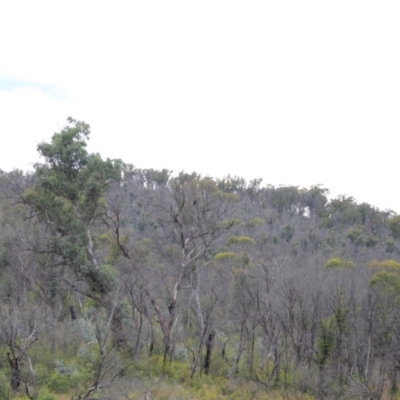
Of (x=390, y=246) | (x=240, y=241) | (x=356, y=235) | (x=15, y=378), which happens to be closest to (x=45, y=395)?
(x=15, y=378)

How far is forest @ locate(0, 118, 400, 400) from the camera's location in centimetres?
1988

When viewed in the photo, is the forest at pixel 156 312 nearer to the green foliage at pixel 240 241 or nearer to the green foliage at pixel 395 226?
the green foliage at pixel 240 241

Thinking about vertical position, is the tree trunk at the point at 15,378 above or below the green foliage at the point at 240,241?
below

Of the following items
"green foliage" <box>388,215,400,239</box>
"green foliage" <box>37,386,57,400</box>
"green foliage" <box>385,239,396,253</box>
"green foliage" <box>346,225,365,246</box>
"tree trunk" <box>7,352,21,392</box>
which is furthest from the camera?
"green foliage" <box>388,215,400,239</box>

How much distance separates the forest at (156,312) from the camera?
1988 cm

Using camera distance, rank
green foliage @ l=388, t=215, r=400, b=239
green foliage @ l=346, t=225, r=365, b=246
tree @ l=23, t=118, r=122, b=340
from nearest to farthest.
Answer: tree @ l=23, t=118, r=122, b=340, green foliage @ l=346, t=225, r=365, b=246, green foliage @ l=388, t=215, r=400, b=239

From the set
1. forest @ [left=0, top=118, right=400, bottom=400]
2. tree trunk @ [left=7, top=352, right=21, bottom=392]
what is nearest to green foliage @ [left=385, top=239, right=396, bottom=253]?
forest @ [left=0, top=118, right=400, bottom=400]

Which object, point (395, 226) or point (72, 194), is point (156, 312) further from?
point (395, 226)

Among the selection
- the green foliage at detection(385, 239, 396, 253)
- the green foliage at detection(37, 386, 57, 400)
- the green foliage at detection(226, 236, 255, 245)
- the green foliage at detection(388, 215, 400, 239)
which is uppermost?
the green foliage at detection(388, 215, 400, 239)

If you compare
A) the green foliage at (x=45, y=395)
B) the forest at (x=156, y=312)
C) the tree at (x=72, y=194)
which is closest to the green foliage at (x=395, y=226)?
the forest at (x=156, y=312)

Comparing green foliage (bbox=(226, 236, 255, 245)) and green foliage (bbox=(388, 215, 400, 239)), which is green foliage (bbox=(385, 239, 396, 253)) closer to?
green foliage (bbox=(388, 215, 400, 239))

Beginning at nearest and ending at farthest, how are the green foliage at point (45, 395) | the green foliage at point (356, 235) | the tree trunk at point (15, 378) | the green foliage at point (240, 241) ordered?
the green foliage at point (45, 395)
the tree trunk at point (15, 378)
the green foliage at point (240, 241)
the green foliage at point (356, 235)

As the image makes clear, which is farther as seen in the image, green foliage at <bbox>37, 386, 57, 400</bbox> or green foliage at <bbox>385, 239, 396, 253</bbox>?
green foliage at <bbox>385, 239, 396, 253</bbox>

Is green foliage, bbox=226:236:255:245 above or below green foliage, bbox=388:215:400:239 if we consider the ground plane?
below
